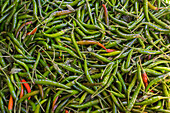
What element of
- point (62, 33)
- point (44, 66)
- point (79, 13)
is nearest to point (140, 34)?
point (79, 13)

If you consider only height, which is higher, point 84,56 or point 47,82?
point 84,56

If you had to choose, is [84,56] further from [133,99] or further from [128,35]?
[133,99]

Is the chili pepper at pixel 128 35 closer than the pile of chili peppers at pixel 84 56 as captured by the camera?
No

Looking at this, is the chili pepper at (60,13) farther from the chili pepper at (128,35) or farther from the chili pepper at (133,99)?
the chili pepper at (133,99)

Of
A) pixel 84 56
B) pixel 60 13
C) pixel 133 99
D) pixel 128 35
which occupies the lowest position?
pixel 133 99

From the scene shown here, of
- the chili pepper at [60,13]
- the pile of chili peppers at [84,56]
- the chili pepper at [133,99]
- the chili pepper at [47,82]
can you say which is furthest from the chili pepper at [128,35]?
the chili pepper at [47,82]

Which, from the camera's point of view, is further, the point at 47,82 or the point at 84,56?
the point at 84,56

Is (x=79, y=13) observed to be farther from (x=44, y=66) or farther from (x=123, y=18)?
(x=44, y=66)

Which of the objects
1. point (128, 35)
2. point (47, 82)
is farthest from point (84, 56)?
point (128, 35)
